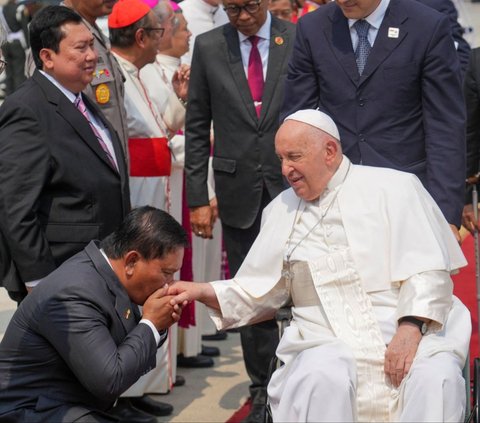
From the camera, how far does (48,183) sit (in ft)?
16.9

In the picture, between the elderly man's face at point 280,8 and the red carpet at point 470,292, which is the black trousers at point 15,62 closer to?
the elderly man's face at point 280,8

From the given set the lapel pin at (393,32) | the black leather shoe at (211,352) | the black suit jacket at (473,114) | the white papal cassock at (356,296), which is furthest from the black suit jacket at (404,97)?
the black leather shoe at (211,352)

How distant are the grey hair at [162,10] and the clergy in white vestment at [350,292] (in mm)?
1964

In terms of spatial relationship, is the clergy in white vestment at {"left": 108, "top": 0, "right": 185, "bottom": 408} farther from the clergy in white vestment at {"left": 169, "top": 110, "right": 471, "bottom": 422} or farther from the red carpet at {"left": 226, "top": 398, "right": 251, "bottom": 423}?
the clergy in white vestment at {"left": 169, "top": 110, "right": 471, "bottom": 422}

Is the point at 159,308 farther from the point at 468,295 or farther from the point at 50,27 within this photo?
the point at 468,295

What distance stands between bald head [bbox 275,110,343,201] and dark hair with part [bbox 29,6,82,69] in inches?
48.5

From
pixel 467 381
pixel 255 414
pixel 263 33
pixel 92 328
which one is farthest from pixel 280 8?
pixel 92 328

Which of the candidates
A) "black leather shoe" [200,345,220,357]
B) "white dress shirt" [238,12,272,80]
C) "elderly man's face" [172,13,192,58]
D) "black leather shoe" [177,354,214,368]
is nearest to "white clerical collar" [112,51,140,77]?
"white dress shirt" [238,12,272,80]

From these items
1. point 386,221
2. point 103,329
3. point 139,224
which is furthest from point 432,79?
point 103,329

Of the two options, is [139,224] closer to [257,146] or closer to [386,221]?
[386,221]

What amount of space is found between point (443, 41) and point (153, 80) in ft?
Result: 6.89

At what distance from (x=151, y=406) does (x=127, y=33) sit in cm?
210

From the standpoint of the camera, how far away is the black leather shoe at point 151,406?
6312 millimetres

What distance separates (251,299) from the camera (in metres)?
4.93
